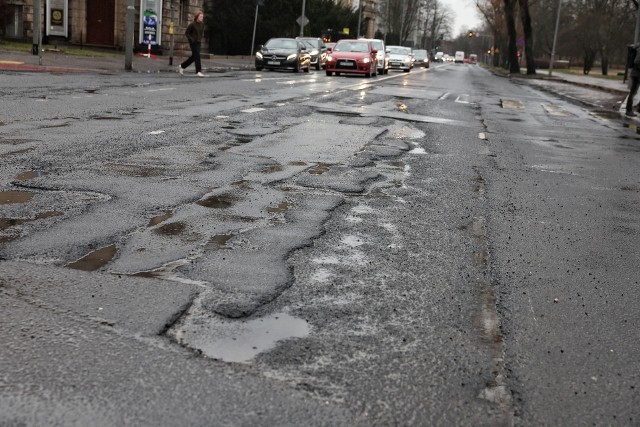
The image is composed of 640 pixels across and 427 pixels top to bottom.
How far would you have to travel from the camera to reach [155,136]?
34.2ft

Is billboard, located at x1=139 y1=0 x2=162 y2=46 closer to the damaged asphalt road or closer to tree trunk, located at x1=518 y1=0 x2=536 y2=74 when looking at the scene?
tree trunk, located at x1=518 y1=0 x2=536 y2=74

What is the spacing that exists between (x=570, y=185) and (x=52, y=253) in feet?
19.9

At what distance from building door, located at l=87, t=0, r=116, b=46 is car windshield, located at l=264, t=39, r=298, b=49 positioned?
9.11 m

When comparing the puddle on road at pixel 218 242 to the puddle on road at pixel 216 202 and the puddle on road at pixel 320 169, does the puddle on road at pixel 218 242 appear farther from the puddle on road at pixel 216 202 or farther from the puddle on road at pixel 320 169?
the puddle on road at pixel 320 169

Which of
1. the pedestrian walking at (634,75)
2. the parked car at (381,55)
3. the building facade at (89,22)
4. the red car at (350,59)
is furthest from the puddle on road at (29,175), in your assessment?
the parked car at (381,55)

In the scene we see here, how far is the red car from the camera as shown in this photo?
120 feet

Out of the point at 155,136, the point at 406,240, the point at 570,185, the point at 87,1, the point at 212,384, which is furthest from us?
the point at 87,1

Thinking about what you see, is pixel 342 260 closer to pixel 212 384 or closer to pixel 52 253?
pixel 52 253

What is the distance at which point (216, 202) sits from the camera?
653 cm

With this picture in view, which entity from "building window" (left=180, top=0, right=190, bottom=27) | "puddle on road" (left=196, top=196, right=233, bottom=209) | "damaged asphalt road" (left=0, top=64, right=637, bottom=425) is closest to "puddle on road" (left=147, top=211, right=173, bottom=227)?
"damaged asphalt road" (left=0, top=64, right=637, bottom=425)

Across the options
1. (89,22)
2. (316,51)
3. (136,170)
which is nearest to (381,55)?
(316,51)

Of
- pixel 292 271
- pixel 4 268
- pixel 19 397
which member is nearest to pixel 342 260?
pixel 292 271

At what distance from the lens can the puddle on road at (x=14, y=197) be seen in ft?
19.6

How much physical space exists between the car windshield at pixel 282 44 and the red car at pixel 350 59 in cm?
238
